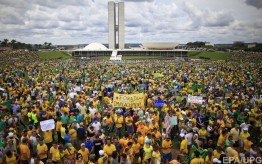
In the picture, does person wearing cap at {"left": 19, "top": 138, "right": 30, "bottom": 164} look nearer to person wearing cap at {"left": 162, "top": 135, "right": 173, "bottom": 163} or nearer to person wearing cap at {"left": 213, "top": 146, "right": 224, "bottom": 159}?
person wearing cap at {"left": 162, "top": 135, "right": 173, "bottom": 163}

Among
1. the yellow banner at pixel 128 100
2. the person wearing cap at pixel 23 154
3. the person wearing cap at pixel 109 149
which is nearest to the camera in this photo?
the person wearing cap at pixel 109 149

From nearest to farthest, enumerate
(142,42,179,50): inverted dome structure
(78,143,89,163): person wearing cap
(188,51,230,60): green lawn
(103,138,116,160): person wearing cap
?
(78,143,89,163): person wearing cap → (103,138,116,160): person wearing cap → (188,51,230,60): green lawn → (142,42,179,50): inverted dome structure

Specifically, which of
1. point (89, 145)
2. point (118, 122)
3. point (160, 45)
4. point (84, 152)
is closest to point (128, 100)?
point (118, 122)

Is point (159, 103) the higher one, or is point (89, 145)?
point (159, 103)

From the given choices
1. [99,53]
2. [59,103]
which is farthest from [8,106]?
[99,53]

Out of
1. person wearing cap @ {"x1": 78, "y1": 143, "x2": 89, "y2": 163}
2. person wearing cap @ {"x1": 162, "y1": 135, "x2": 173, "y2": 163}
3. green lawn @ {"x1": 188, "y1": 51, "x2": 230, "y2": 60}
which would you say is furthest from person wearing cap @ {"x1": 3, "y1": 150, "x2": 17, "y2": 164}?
green lawn @ {"x1": 188, "y1": 51, "x2": 230, "y2": 60}

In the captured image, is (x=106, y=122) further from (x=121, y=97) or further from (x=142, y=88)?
(x=142, y=88)

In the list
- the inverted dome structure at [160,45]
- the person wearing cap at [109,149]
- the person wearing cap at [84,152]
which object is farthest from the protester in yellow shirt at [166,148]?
the inverted dome structure at [160,45]

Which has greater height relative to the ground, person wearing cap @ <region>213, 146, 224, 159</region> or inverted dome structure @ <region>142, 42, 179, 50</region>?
inverted dome structure @ <region>142, 42, 179, 50</region>

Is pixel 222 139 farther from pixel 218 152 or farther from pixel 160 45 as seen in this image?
pixel 160 45

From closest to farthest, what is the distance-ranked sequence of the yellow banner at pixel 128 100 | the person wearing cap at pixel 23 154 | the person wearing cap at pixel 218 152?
1. the person wearing cap at pixel 218 152
2. the person wearing cap at pixel 23 154
3. the yellow banner at pixel 128 100

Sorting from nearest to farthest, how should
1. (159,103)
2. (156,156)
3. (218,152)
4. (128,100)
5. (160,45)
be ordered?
1. (218,152)
2. (156,156)
3. (128,100)
4. (159,103)
5. (160,45)

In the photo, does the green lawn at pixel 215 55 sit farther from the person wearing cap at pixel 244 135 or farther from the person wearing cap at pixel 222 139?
the person wearing cap at pixel 222 139

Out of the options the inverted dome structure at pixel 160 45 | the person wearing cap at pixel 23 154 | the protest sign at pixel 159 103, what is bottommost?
the person wearing cap at pixel 23 154
